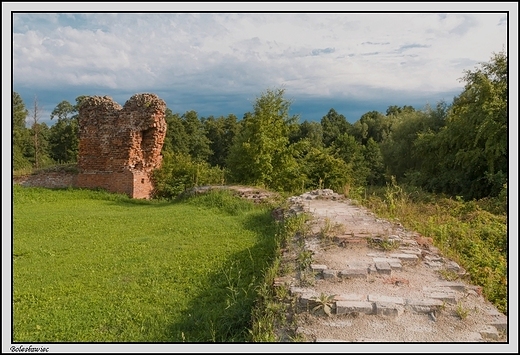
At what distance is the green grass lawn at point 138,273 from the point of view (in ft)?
14.4

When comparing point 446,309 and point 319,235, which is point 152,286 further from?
point 446,309

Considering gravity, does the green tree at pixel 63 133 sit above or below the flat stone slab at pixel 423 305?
above

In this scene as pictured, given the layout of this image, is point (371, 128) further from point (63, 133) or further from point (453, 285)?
point (453, 285)

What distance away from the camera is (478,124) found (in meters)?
15.3

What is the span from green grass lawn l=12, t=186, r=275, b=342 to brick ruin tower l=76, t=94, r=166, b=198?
16.4 feet

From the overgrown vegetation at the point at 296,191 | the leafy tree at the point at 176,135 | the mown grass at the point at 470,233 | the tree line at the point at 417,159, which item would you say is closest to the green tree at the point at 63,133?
the overgrown vegetation at the point at 296,191

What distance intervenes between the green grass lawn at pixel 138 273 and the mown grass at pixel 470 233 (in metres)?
2.57

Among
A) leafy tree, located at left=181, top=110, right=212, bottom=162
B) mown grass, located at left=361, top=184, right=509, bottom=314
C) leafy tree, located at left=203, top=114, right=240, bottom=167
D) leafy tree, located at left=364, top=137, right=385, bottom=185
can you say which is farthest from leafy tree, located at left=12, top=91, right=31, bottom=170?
mown grass, located at left=361, top=184, right=509, bottom=314

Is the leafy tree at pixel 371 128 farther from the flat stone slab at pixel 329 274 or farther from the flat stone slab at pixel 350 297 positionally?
the flat stone slab at pixel 350 297

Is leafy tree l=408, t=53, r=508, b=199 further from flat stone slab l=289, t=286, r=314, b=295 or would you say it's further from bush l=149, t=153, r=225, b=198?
flat stone slab l=289, t=286, r=314, b=295

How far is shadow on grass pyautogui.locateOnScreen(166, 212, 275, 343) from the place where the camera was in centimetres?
420

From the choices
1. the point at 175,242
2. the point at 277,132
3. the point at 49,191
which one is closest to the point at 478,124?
the point at 277,132

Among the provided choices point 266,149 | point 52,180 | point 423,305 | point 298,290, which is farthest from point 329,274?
point 52,180

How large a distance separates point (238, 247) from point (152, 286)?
2.03 m
